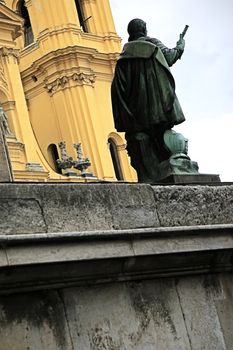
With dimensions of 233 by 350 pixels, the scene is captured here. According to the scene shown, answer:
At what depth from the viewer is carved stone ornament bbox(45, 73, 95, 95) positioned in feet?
111

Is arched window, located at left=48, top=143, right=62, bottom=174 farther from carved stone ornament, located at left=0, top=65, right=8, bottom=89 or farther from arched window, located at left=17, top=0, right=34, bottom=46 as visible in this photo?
carved stone ornament, located at left=0, top=65, right=8, bottom=89

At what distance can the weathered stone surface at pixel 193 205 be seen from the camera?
577 cm

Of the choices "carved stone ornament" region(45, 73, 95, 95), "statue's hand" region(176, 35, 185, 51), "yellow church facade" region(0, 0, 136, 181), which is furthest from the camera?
"carved stone ornament" region(45, 73, 95, 95)

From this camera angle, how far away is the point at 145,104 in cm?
669

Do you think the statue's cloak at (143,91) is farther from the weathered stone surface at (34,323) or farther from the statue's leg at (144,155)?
the weathered stone surface at (34,323)

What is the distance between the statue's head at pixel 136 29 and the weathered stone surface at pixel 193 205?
1.69 m

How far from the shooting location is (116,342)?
5.19 metres

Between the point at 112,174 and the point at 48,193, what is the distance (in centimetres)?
2817

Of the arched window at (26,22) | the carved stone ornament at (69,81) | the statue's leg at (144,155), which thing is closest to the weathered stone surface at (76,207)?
the statue's leg at (144,155)

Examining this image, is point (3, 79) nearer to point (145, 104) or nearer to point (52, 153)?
point (52, 153)

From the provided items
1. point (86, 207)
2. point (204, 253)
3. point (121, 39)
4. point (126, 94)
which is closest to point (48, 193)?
point (86, 207)

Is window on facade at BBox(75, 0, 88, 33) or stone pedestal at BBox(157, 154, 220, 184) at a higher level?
window on facade at BBox(75, 0, 88, 33)

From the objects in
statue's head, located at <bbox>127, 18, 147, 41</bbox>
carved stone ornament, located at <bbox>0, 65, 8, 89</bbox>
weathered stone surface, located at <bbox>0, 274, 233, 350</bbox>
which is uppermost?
carved stone ornament, located at <bbox>0, 65, 8, 89</bbox>

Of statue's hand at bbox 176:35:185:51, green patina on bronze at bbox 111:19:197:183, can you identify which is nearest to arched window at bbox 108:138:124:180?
statue's hand at bbox 176:35:185:51
